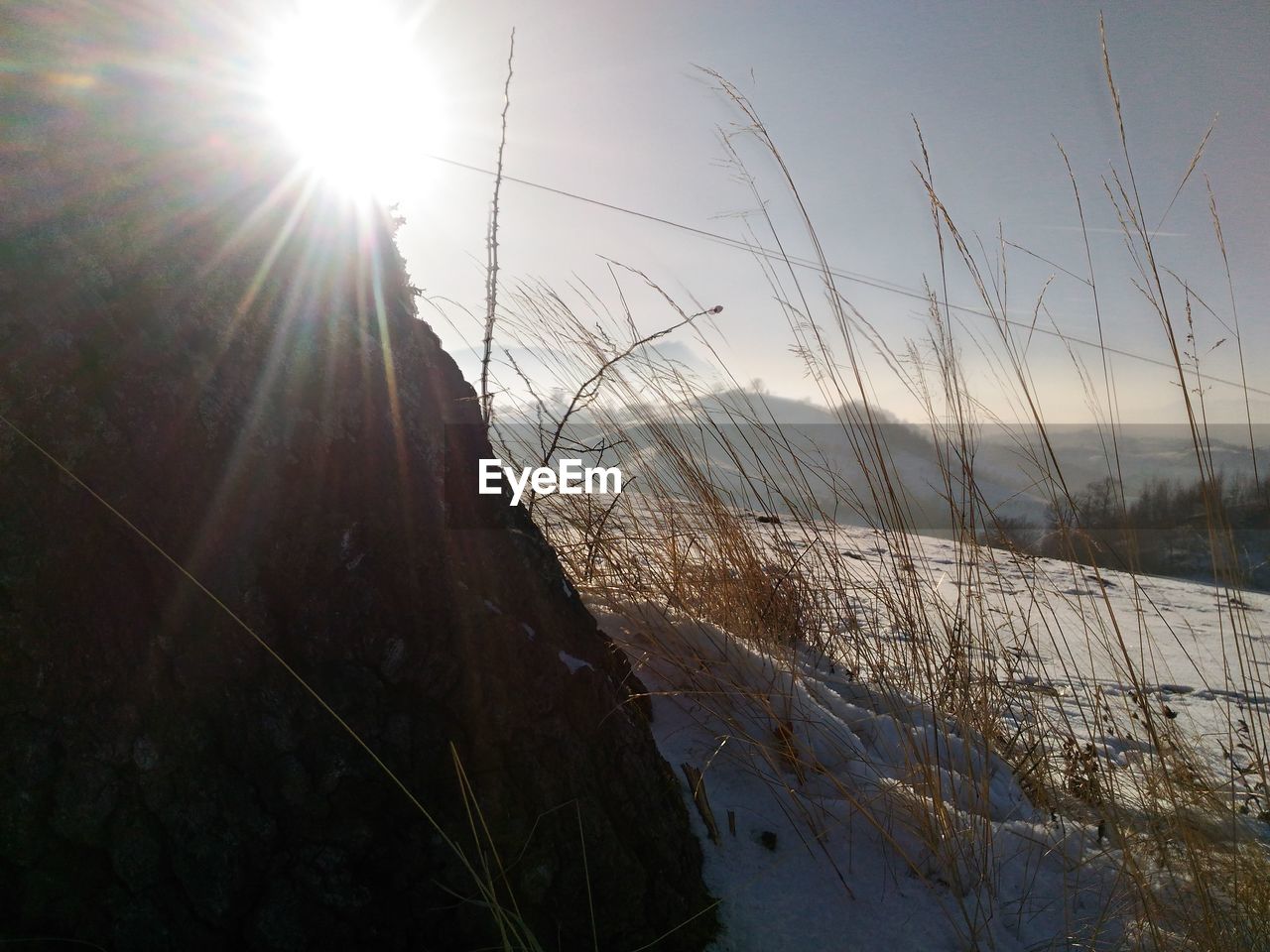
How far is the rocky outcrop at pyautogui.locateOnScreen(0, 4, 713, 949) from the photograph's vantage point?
33.7 inches

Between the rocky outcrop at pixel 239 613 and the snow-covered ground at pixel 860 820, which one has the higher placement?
the rocky outcrop at pixel 239 613

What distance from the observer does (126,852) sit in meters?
0.84

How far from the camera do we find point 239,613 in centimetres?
96

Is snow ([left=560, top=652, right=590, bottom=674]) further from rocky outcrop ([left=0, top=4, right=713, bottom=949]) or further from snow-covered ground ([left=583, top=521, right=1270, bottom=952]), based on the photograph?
snow-covered ground ([left=583, top=521, right=1270, bottom=952])

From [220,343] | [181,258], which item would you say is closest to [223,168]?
[181,258]

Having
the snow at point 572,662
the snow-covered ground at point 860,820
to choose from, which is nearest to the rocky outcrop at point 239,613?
the snow at point 572,662

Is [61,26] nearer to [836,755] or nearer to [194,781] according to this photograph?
[194,781]

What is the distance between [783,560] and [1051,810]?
0.96 meters

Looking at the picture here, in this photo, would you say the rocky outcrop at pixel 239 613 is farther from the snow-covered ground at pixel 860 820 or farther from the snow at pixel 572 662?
the snow-covered ground at pixel 860 820

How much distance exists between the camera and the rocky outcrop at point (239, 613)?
85 cm

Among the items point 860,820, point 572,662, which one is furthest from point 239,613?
point 860,820

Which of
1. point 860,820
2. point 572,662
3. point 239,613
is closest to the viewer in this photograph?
point 239,613

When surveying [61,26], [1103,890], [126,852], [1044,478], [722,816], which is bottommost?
[1103,890]

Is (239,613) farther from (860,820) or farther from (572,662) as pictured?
(860,820)
